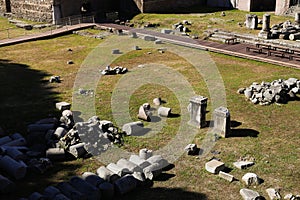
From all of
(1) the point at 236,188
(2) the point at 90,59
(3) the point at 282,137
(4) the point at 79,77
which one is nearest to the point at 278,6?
(2) the point at 90,59

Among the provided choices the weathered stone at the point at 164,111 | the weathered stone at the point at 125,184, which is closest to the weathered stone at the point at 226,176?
the weathered stone at the point at 125,184

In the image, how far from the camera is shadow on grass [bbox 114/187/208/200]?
1075 centimetres

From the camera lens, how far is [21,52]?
26.2m

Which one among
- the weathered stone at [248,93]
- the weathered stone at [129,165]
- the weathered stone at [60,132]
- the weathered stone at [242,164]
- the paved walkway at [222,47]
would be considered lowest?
the weathered stone at [242,164]

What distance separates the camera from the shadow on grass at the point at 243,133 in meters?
14.2

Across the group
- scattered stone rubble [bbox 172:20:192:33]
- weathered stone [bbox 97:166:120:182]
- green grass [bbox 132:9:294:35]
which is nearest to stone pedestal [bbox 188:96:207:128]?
weathered stone [bbox 97:166:120:182]

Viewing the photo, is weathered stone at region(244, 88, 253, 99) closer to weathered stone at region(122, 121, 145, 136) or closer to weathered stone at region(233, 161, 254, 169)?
weathered stone at region(122, 121, 145, 136)

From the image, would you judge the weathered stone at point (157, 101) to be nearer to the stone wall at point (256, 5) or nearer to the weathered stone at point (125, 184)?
the weathered stone at point (125, 184)

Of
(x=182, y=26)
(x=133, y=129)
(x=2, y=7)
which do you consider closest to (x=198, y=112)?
(x=133, y=129)

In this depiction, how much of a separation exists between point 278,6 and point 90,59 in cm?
1792

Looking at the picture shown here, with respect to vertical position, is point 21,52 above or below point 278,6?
below

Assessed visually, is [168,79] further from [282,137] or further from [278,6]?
[278,6]

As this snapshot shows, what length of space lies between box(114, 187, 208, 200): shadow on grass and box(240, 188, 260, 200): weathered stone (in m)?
0.95

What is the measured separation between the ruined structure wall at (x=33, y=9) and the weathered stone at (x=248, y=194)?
86.8 ft
